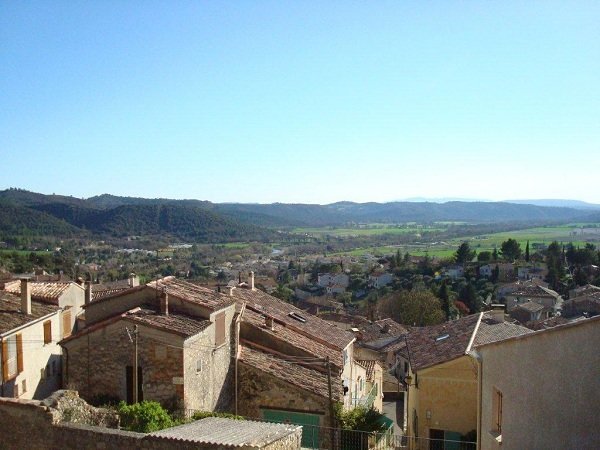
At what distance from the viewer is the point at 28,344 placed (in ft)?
62.3

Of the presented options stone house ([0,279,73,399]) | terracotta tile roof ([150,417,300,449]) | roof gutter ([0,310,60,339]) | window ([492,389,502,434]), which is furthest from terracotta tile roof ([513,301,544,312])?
terracotta tile roof ([150,417,300,449])

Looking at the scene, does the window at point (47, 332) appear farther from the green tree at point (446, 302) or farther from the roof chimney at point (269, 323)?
the green tree at point (446, 302)

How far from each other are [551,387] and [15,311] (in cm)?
1731

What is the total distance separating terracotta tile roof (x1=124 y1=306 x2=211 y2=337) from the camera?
591 inches

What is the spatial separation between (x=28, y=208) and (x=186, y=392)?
5098 inches

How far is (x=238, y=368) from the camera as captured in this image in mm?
17703

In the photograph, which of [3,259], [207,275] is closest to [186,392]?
[3,259]

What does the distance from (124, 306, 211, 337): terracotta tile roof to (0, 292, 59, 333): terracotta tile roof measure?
4831mm

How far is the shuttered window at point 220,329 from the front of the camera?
55.3 ft

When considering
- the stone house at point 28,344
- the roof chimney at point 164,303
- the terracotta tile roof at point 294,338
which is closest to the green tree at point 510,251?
the terracotta tile roof at point 294,338

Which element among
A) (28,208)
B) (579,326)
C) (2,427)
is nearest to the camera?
(579,326)

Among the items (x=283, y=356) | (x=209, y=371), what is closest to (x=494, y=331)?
(x=283, y=356)

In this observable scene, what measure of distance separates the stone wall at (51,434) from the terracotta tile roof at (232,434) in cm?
28

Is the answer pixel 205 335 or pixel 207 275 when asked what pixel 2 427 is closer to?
pixel 205 335
